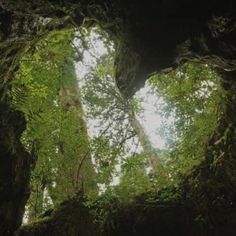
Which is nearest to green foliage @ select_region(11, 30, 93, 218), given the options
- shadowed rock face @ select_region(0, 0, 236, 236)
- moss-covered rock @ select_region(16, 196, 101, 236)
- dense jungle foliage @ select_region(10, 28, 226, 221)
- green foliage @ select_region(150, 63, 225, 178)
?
dense jungle foliage @ select_region(10, 28, 226, 221)

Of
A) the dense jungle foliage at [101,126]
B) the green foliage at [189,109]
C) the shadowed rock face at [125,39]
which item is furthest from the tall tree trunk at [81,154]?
the green foliage at [189,109]

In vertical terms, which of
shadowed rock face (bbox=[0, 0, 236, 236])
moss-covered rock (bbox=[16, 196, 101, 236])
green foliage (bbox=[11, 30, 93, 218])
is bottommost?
moss-covered rock (bbox=[16, 196, 101, 236])

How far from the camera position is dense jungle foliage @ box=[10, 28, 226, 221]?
21.0ft

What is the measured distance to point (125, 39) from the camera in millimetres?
5258

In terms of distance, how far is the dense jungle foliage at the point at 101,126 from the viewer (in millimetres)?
6386

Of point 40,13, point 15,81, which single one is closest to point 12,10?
point 40,13

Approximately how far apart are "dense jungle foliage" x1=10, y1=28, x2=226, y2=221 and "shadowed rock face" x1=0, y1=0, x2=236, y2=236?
1.93ft

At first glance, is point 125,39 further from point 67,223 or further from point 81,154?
point 81,154

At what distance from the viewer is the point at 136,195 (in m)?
6.04

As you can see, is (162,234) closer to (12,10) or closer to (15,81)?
(15,81)

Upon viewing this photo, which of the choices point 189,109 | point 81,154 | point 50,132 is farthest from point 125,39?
point 81,154

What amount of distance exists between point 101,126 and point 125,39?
3665 mm

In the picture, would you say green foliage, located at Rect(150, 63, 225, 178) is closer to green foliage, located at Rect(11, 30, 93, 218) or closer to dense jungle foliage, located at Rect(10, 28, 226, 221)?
dense jungle foliage, located at Rect(10, 28, 226, 221)

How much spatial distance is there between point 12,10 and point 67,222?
106 inches
